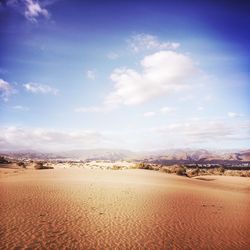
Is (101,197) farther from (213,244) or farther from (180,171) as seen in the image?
(180,171)

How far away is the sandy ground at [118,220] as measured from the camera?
27.8ft

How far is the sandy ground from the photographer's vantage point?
846 centimetres

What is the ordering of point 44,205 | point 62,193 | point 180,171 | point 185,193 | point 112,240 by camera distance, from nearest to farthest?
point 112,240
point 44,205
point 62,193
point 185,193
point 180,171

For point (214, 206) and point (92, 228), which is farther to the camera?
point (214, 206)

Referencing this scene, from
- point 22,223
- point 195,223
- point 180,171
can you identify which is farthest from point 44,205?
point 180,171

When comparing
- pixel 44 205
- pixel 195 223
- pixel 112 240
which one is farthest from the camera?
pixel 44 205

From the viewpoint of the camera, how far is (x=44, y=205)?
13.0 m

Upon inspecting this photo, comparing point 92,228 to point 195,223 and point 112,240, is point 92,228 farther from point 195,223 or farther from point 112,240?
point 195,223

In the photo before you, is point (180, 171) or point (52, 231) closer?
point (52, 231)

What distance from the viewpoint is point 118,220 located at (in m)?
11.0

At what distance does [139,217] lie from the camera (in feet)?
38.1

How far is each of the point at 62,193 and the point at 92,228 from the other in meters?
7.21

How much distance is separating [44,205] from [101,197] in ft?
11.7

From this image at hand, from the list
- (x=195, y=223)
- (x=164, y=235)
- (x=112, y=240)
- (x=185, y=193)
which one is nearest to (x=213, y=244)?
(x=164, y=235)
